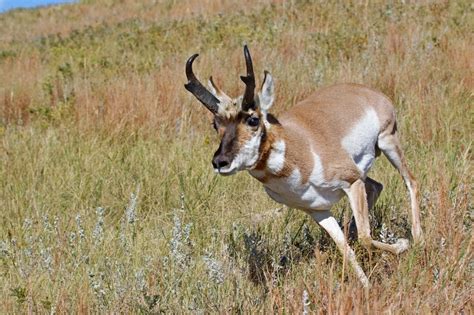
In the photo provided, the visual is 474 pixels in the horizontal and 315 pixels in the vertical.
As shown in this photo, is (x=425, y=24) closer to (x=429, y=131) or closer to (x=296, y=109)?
(x=429, y=131)

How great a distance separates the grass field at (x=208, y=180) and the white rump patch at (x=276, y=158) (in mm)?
460

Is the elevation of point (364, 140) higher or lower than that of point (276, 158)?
lower

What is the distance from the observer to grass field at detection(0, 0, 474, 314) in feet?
11.5

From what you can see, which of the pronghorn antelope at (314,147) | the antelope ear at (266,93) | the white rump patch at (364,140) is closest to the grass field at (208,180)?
the pronghorn antelope at (314,147)

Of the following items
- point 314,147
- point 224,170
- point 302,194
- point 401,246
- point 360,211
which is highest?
point 224,170

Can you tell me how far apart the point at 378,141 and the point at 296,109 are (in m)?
0.79

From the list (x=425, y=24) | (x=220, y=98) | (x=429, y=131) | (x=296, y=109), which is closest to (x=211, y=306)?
(x=220, y=98)

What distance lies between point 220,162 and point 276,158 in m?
0.54

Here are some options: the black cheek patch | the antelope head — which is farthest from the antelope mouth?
the black cheek patch

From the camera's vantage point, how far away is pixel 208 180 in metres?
5.70

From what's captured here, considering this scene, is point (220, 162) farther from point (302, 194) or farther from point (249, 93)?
point (302, 194)

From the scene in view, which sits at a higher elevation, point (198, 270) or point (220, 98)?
point (220, 98)

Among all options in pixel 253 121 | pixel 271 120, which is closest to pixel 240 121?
pixel 253 121

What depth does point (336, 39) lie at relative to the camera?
375 inches
